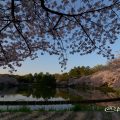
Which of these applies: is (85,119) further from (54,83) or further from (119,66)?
(54,83)

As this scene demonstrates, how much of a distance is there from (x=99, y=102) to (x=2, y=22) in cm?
1266

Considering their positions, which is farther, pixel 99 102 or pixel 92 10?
pixel 99 102

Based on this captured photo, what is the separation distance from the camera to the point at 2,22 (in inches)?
398

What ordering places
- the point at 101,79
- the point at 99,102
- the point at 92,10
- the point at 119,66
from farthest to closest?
the point at 101,79, the point at 119,66, the point at 99,102, the point at 92,10

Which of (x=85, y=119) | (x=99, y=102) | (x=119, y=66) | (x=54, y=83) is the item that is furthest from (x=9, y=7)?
(x=54, y=83)

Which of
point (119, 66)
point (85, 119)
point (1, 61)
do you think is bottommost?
point (85, 119)

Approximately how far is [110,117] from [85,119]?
3.03 feet

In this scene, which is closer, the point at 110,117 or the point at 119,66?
the point at 110,117

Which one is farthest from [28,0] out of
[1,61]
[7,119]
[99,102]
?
[99,102]

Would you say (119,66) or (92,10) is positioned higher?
(119,66)

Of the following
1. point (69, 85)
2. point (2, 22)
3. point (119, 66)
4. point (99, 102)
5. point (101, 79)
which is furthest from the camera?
point (69, 85)

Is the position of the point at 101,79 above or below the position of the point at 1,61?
above

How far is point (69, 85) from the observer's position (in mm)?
68688

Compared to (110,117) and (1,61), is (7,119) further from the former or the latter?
(110,117)
